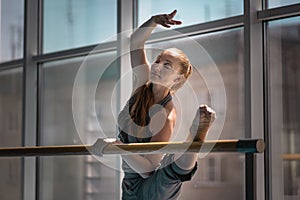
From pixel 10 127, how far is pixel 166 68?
8.34 feet

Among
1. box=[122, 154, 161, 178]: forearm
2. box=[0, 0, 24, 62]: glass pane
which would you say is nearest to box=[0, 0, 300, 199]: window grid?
box=[0, 0, 24, 62]: glass pane

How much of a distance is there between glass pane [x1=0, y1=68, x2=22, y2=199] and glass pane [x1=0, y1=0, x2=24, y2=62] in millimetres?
135

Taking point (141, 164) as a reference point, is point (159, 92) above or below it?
above

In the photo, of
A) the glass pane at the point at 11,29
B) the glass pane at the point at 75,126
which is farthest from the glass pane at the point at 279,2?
the glass pane at the point at 11,29

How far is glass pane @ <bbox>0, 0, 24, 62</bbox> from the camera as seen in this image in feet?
16.1

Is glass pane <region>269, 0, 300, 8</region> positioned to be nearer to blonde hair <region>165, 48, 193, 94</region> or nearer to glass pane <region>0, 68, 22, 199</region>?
blonde hair <region>165, 48, 193, 94</region>

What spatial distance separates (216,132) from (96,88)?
1044mm

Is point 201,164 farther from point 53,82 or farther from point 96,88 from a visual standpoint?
point 53,82

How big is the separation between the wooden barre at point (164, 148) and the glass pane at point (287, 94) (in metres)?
1.11

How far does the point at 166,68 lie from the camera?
2.70 meters

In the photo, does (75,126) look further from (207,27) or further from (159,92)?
(159,92)

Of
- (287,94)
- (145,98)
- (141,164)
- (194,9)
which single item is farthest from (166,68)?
(194,9)

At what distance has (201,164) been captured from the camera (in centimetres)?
365

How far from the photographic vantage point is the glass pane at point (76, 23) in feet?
13.9
